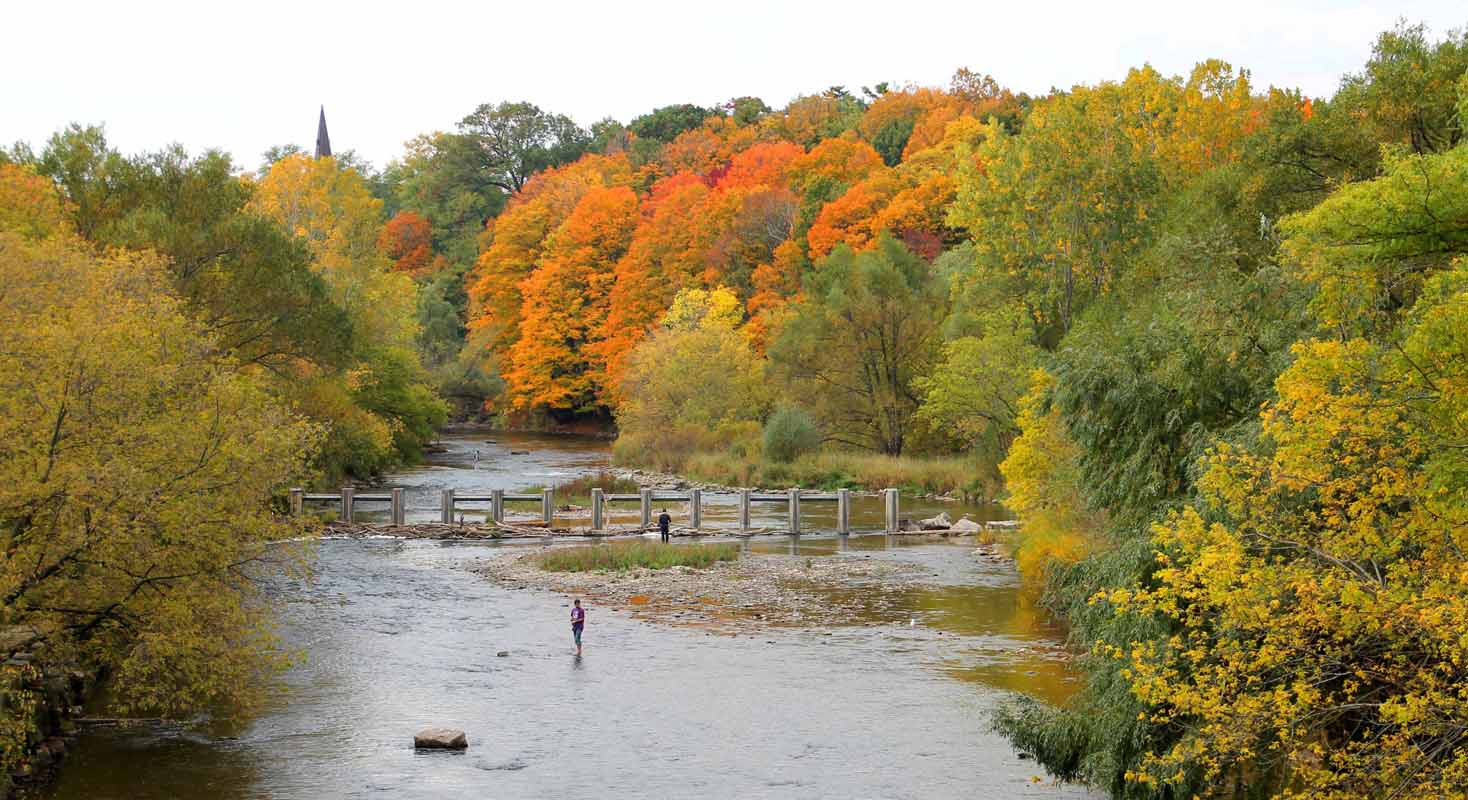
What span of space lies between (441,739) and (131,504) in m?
5.65

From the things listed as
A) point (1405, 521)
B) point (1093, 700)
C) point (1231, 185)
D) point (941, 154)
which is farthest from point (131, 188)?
point (941, 154)

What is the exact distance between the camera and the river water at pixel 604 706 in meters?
19.7

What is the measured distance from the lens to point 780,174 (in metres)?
92.2

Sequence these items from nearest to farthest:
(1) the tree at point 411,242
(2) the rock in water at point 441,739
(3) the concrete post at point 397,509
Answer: (2) the rock in water at point 441,739
(3) the concrete post at point 397,509
(1) the tree at point 411,242

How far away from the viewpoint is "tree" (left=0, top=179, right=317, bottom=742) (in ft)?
63.7

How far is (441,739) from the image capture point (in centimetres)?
2109

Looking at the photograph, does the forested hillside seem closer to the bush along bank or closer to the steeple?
the bush along bank

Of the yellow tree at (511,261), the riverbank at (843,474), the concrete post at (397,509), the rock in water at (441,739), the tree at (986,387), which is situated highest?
the yellow tree at (511,261)

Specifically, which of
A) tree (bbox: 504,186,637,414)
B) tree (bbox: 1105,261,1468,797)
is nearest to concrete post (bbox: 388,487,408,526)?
tree (bbox: 1105,261,1468,797)

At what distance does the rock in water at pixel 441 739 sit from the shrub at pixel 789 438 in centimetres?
4019

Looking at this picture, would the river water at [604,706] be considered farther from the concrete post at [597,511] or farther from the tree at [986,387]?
the tree at [986,387]

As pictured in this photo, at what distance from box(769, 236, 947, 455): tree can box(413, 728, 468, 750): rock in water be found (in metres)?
43.1

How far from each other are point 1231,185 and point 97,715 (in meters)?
28.5

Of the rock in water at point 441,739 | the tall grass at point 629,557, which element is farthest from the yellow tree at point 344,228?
the rock in water at point 441,739
